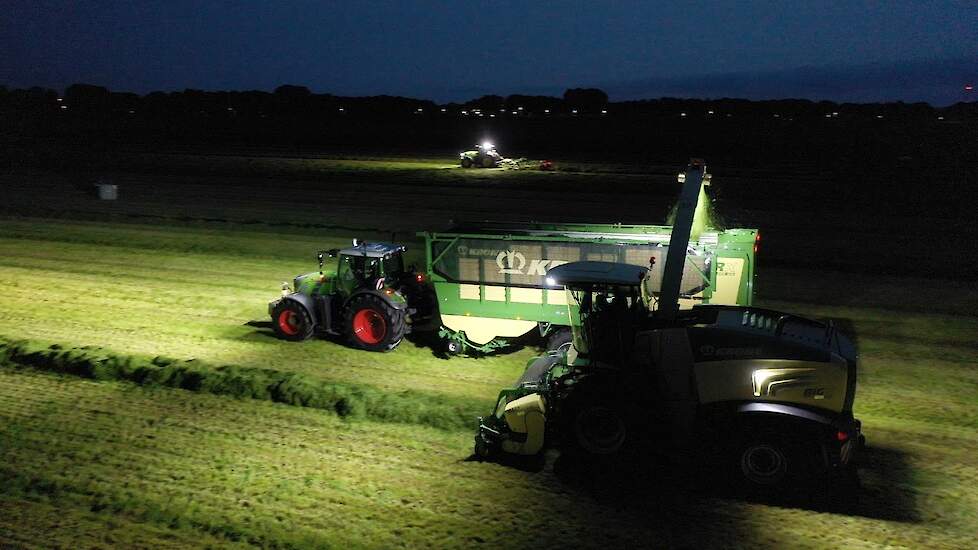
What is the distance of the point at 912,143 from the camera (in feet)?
182

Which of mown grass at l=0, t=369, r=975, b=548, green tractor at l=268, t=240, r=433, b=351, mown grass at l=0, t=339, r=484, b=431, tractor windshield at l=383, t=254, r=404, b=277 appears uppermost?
tractor windshield at l=383, t=254, r=404, b=277

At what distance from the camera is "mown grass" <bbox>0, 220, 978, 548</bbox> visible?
7.84 m

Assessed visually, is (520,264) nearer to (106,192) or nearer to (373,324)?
(373,324)

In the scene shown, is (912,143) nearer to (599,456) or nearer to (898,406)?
(898,406)

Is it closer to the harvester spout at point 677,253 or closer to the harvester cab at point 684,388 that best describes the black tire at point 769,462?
the harvester cab at point 684,388

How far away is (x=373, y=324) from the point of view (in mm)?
13703

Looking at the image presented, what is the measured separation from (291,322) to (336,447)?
16.1 feet

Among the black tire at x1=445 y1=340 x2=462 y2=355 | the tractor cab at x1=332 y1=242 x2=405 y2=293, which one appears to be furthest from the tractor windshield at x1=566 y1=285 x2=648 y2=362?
the tractor cab at x1=332 y1=242 x2=405 y2=293

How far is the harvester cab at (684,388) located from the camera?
8102 mm

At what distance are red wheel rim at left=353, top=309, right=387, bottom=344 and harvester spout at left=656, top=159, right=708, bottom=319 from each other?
Answer: 616 centimetres

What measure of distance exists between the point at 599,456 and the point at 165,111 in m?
109

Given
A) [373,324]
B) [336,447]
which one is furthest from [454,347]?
[336,447]

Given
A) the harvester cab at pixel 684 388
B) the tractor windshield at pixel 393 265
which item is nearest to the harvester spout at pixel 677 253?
the harvester cab at pixel 684 388

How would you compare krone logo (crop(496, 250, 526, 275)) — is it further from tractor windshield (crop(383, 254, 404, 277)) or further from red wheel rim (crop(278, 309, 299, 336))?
red wheel rim (crop(278, 309, 299, 336))
